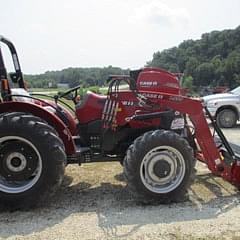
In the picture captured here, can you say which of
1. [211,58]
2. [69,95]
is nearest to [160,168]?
[69,95]

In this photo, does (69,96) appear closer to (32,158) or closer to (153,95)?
(153,95)

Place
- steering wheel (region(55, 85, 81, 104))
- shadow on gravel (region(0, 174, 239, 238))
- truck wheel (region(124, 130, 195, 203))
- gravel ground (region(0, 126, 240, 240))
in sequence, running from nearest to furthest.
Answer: gravel ground (region(0, 126, 240, 240)) → shadow on gravel (region(0, 174, 239, 238)) → truck wheel (region(124, 130, 195, 203)) → steering wheel (region(55, 85, 81, 104))

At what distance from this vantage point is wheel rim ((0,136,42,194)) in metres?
5.43

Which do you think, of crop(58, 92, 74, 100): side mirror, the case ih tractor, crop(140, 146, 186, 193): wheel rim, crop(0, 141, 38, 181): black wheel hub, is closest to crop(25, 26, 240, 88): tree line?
crop(58, 92, 74, 100): side mirror

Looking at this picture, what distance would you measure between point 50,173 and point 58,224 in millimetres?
672

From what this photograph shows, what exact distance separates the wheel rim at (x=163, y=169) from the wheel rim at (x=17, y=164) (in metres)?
1.37

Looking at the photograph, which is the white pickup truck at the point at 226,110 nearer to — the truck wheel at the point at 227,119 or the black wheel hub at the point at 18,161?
the truck wheel at the point at 227,119

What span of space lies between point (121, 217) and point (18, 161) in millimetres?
1457

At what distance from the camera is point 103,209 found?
212 inches

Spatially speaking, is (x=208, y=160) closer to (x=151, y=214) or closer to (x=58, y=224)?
(x=151, y=214)

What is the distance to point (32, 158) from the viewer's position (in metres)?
5.44

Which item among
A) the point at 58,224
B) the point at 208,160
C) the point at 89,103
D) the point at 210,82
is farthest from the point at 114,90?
the point at 210,82

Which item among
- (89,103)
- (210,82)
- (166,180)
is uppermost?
(89,103)

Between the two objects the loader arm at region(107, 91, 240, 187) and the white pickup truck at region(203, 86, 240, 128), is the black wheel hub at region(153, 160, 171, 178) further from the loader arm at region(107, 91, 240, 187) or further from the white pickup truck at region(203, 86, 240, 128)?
the white pickup truck at region(203, 86, 240, 128)
